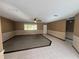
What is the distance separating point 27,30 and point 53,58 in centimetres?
905

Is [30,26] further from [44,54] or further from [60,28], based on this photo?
[44,54]

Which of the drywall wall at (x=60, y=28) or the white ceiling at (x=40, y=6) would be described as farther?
the drywall wall at (x=60, y=28)

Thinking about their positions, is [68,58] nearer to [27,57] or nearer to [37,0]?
[27,57]

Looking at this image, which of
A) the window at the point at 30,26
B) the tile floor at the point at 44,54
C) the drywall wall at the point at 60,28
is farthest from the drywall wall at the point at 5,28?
the drywall wall at the point at 60,28

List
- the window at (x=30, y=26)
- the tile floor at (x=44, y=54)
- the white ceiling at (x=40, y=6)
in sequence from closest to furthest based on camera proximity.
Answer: the white ceiling at (x=40, y=6) < the tile floor at (x=44, y=54) < the window at (x=30, y=26)

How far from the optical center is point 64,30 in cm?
716

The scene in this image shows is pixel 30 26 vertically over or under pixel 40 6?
under

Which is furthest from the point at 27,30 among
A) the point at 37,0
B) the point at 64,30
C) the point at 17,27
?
the point at 37,0

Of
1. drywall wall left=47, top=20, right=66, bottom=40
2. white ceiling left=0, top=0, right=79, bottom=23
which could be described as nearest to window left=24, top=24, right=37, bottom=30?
drywall wall left=47, top=20, right=66, bottom=40

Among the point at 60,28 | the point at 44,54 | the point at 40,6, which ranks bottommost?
the point at 44,54

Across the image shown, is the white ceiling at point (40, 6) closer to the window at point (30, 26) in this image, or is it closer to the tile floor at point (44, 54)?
the tile floor at point (44, 54)

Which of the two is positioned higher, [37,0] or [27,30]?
[37,0]

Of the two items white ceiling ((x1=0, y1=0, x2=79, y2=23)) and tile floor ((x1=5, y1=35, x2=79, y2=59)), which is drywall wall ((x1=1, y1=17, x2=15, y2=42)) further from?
tile floor ((x1=5, y1=35, x2=79, y2=59))

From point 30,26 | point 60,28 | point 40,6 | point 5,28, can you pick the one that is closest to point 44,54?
point 40,6
